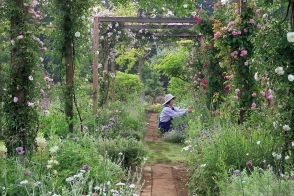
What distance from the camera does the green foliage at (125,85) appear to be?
59.7 feet

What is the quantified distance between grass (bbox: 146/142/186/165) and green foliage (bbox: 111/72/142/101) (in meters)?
8.46

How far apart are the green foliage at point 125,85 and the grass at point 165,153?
8457 mm

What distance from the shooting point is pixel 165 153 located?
8.06 meters

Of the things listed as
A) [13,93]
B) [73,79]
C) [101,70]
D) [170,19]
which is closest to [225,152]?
[13,93]

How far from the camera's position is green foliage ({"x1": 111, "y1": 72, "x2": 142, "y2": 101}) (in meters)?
18.2

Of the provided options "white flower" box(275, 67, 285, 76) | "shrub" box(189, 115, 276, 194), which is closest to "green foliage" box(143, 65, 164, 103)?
"shrub" box(189, 115, 276, 194)

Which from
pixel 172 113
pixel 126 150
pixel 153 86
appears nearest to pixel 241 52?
pixel 126 150

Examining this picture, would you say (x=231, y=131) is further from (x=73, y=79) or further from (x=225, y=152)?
(x=73, y=79)

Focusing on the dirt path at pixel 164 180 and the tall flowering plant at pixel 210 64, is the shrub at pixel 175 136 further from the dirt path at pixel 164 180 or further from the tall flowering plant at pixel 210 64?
the dirt path at pixel 164 180

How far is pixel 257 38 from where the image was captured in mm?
4105

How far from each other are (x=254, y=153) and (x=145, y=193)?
1.29 metres

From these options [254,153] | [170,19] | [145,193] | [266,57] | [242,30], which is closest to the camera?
[266,57]

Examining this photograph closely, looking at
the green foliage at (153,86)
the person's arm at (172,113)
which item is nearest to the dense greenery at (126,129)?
the person's arm at (172,113)

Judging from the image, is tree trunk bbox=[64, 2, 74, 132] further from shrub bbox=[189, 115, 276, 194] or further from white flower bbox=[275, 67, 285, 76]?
white flower bbox=[275, 67, 285, 76]
